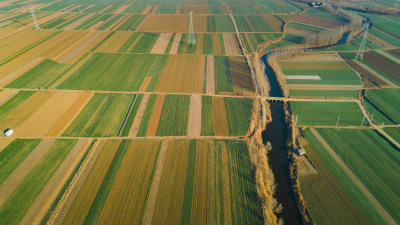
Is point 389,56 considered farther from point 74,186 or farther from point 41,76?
point 41,76

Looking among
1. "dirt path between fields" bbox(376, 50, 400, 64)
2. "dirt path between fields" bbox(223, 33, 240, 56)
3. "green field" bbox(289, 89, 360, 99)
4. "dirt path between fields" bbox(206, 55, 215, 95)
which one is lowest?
"green field" bbox(289, 89, 360, 99)

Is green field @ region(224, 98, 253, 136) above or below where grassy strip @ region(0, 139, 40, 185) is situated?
above

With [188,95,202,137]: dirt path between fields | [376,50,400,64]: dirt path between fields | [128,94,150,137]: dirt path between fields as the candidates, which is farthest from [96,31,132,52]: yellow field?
[376,50,400,64]: dirt path between fields

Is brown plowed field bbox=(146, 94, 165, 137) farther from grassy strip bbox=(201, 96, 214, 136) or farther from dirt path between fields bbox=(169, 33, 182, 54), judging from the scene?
dirt path between fields bbox=(169, 33, 182, 54)

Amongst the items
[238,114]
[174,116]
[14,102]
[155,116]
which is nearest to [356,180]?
[238,114]

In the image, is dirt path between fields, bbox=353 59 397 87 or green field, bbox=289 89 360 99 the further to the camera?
dirt path between fields, bbox=353 59 397 87

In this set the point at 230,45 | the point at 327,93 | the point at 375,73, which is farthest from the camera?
the point at 230,45
